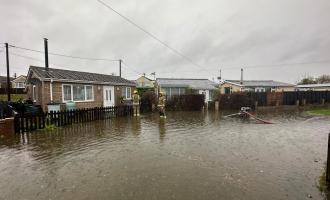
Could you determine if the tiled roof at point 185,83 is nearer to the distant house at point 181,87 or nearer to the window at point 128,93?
the distant house at point 181,87

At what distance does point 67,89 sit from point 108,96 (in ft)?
15.9

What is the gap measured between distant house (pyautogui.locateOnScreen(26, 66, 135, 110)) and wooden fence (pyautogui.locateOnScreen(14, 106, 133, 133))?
3.17 meters

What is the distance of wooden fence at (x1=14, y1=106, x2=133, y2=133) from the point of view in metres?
11.2

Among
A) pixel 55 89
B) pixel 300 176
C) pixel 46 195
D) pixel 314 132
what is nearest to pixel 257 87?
pixel 314 132

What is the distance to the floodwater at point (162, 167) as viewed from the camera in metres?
4.53

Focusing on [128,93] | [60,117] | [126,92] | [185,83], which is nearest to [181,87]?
[185,83]

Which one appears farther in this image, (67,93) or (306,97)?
(306,97)

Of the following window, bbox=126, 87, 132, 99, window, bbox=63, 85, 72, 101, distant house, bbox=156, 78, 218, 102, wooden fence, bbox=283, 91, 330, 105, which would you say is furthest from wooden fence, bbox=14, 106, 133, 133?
wooden fence, bbox=283, 91, 330, 105

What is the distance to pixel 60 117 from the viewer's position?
42.7 feet

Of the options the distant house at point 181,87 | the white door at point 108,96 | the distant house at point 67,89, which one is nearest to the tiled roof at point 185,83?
the distant house at point 181,87

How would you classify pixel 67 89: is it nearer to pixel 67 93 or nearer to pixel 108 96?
pixel 67 93

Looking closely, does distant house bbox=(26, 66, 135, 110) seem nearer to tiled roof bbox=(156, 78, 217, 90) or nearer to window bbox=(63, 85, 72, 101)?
window bbox=(63, 85, 72, 101)

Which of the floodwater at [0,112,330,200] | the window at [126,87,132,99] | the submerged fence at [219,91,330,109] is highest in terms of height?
Answer: the window at [126,87,132,99]

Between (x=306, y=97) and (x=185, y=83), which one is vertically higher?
(x=185, y=83)
